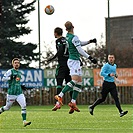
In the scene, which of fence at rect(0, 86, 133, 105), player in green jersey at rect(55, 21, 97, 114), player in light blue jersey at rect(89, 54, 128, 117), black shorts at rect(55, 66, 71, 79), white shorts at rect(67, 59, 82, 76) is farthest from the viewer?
fence at rect(0, 86, 133, 105)

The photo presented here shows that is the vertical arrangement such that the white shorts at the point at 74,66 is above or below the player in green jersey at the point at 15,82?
above

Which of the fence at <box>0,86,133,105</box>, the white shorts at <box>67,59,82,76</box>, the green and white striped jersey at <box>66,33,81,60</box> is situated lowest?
the fence at <box>0,86,133,105</box>

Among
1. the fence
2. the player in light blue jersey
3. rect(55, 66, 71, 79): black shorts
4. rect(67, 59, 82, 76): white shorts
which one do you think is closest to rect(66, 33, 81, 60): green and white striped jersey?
rect(67, 59, 82, 76): white shorts

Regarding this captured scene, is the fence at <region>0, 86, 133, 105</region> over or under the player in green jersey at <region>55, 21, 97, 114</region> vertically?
under

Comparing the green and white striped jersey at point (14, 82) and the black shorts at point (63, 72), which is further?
the black shorts at point (63, 72)

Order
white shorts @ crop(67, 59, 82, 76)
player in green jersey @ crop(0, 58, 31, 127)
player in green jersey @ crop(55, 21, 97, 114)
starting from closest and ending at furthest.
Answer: player in green jersey @ crop(0, 58, 31, 127), player in green jersey @ crop(55, 21, 97, 114), white shorts @ crop(67, 59, 82, 76)

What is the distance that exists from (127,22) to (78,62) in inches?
2363

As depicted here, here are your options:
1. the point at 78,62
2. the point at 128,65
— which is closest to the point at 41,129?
the point at 78,62

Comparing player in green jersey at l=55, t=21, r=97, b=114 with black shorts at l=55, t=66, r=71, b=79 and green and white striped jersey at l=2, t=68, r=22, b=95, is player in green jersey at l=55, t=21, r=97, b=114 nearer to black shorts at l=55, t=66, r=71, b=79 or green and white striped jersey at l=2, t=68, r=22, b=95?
green and white striped jersey at l=2, t=68, r=22, b=95

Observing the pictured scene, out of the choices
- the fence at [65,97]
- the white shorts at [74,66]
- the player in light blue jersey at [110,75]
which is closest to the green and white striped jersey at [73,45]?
the white shorts at [74,66]

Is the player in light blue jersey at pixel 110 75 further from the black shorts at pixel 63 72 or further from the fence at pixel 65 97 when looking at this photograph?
the fence at pixel 65 97

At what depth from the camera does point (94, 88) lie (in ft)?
153

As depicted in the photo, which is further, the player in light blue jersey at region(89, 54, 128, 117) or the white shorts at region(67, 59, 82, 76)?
the player in light blue jersey at region(89, 54, 128, 117)

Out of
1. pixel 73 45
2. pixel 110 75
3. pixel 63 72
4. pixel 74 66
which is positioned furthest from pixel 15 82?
pixel 110 75
